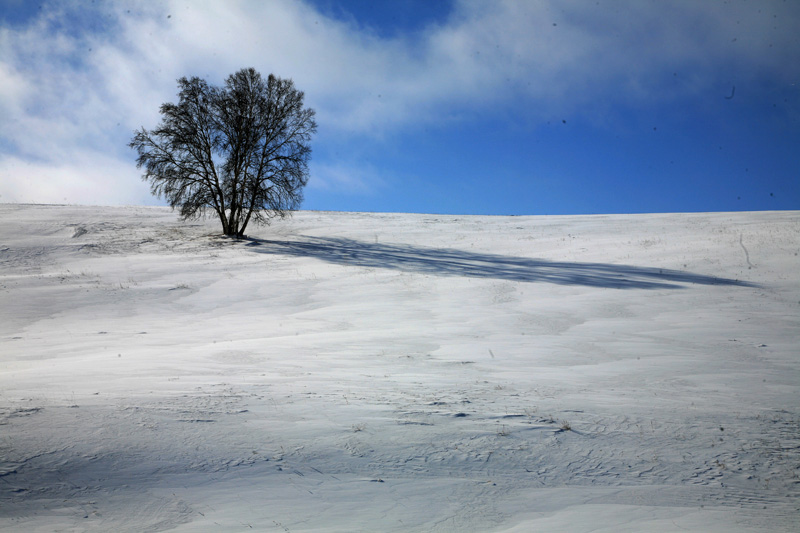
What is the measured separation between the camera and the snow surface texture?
356 centimetres

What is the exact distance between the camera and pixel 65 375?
6.43 m

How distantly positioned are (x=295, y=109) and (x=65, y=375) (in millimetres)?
25603

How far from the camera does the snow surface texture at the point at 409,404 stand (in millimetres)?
3559

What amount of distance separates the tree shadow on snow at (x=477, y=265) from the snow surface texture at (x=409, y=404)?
1.15 ft

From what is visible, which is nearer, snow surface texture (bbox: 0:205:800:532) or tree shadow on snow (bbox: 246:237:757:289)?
snow surface texture (bbox: 0:205:800:532)

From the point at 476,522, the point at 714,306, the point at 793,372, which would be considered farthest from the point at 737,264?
the point at 476,522

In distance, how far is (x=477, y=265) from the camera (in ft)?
64.7

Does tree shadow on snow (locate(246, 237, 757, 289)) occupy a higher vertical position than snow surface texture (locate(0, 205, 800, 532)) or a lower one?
higher

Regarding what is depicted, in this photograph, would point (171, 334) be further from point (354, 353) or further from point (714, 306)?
point (714, 306)

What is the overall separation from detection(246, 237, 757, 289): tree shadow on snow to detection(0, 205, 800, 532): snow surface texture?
351 mm

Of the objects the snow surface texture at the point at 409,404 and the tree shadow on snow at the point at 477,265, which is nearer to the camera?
the snow surface texture at the point at 409,404

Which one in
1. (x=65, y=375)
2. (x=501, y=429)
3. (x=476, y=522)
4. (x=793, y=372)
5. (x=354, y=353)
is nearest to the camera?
(x=476, y=522)

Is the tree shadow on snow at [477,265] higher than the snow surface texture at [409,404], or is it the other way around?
the tree shadow on snow at [477,265]

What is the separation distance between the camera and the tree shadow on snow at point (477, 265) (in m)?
15.0
